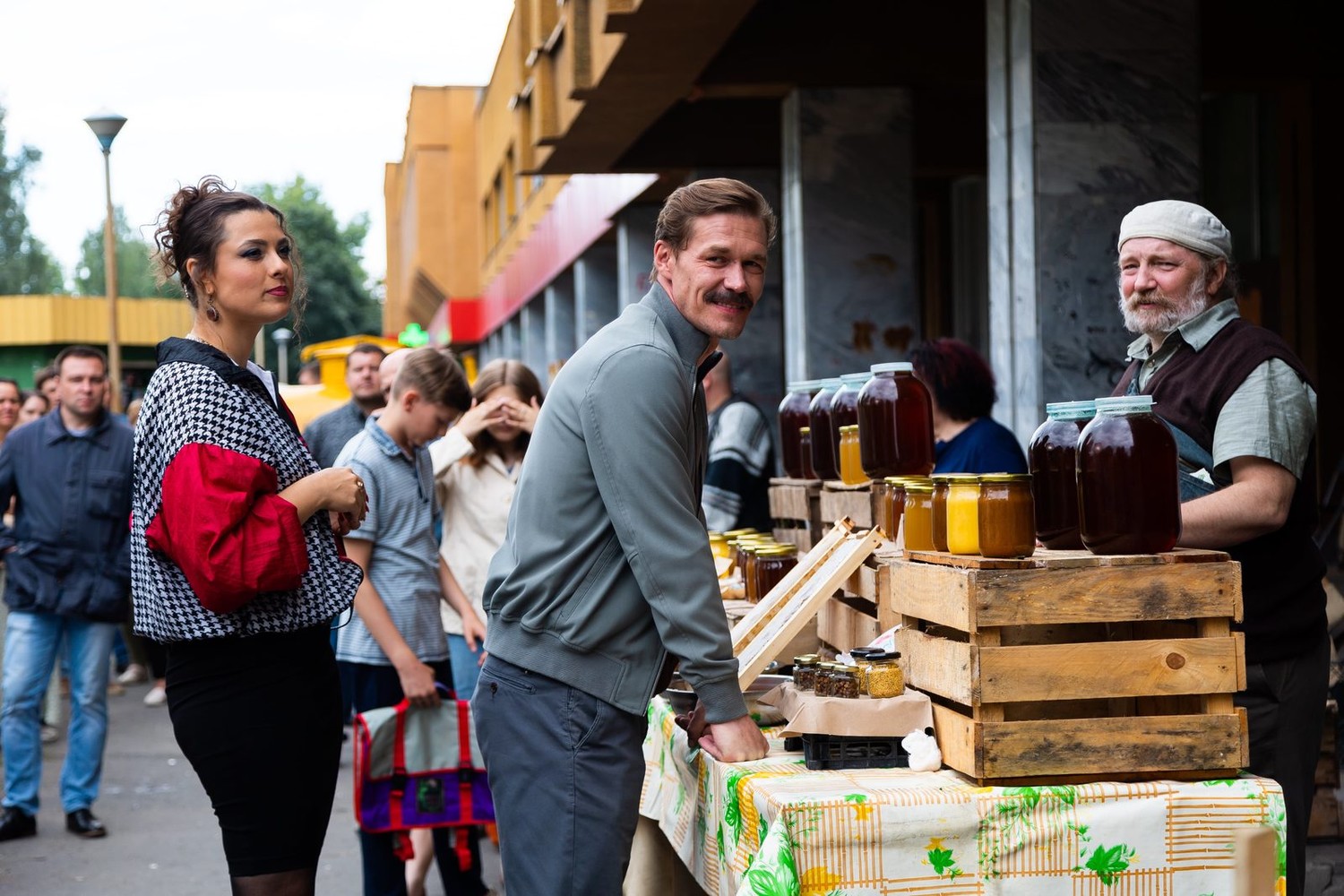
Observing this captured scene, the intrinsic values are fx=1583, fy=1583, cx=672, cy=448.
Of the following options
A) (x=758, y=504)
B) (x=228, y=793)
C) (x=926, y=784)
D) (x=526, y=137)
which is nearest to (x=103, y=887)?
(x=758, y=504)

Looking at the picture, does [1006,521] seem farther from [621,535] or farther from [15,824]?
[15,824]

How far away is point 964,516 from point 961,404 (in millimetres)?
3101

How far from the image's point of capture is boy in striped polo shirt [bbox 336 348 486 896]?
5.63 metres

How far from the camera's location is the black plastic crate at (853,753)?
3.28 m

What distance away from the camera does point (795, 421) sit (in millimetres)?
5492

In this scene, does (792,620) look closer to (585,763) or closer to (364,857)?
(585,763)

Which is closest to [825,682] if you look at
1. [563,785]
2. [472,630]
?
[563,785]

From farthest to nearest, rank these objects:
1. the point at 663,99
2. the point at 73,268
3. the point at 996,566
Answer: the point at 73,268
the point at 663,99
the point at 996,566

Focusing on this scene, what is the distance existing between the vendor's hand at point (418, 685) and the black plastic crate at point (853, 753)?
8.48ft

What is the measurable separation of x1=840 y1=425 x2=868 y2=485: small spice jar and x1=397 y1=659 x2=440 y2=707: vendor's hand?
1.81 m

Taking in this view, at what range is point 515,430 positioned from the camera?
656cm

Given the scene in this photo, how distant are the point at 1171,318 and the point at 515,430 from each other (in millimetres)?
3397

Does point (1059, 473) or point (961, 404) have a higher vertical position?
point (961, 404)

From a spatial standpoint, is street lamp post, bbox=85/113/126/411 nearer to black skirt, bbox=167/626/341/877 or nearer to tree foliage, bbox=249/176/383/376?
black skirt, bbox=167/626/341/877
